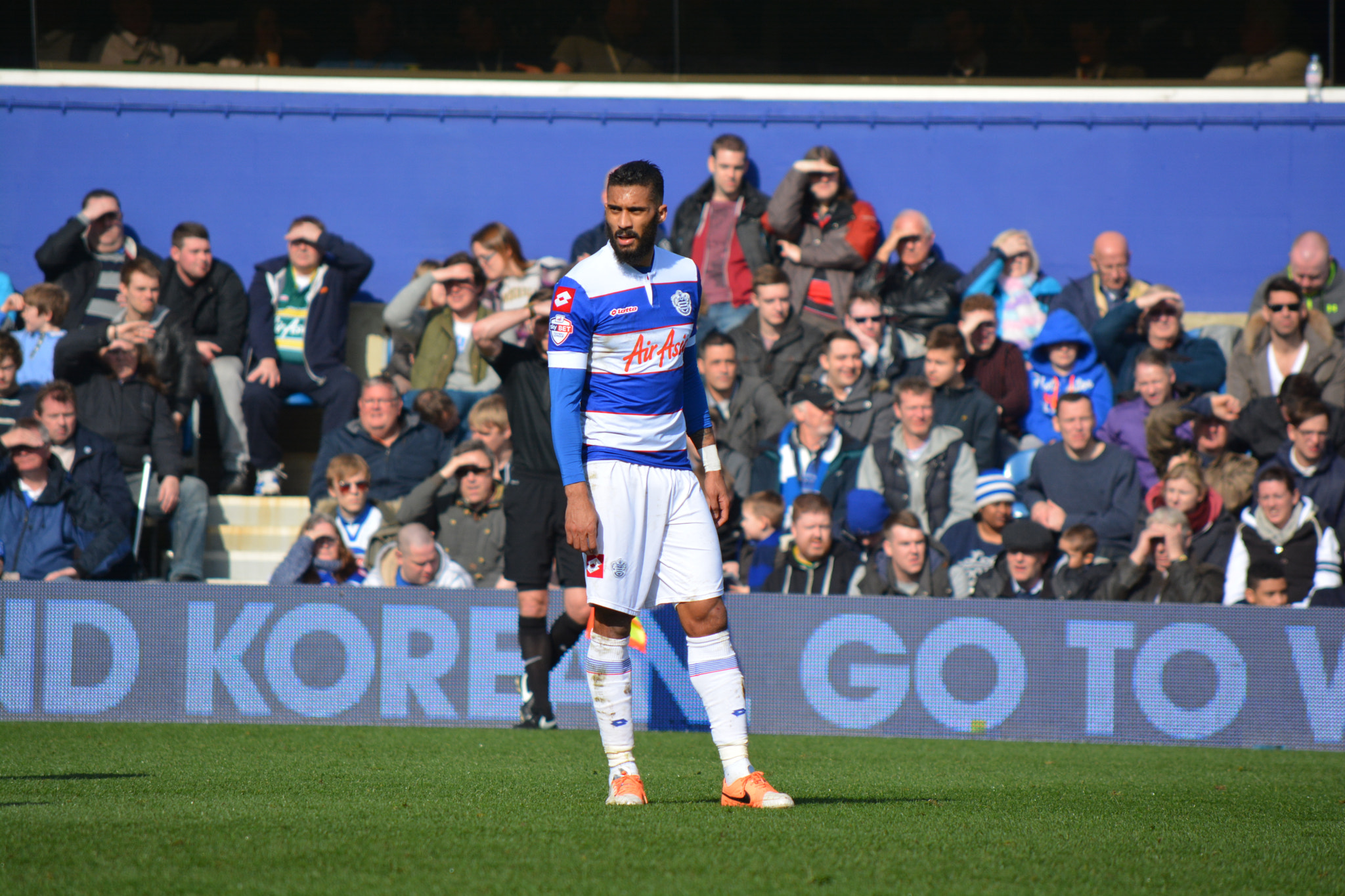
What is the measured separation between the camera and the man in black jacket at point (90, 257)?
11500 millimetres

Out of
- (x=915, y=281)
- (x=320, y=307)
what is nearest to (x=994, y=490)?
(x=915, y=281)

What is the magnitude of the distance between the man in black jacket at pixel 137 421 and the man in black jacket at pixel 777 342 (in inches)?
164

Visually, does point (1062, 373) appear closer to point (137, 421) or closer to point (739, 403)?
point (739, 403)

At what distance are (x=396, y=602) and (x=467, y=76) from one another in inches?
274

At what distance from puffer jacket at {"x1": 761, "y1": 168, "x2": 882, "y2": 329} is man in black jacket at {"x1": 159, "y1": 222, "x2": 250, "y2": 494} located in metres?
4.45

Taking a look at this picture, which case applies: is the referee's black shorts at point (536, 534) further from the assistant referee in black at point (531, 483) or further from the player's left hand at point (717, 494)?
the player's left hand at point (717, 494)

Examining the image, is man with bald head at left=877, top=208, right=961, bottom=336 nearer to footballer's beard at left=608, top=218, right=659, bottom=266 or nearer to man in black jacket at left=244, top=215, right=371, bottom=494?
man in black jacket at left=244, top=215, right=371, bottom=494

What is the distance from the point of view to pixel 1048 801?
5.29m

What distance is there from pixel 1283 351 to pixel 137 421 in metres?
8.41

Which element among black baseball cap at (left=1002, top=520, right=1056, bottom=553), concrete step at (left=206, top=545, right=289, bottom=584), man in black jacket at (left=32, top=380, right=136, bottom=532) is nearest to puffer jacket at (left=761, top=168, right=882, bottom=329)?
black baseball cap at (left=1002, top=520, right=1056, bottom=553)

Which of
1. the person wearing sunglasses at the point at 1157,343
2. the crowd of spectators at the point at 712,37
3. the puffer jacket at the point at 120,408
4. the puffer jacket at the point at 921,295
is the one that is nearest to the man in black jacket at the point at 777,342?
the puffer jacket at the point at 921,295

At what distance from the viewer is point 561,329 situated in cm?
473

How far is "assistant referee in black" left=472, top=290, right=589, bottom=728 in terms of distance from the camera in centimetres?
782

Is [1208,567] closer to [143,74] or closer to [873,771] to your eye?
[873,771]
